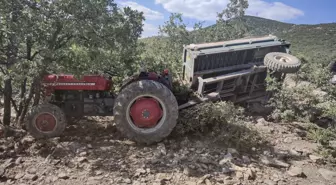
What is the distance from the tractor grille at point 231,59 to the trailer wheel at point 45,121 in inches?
114

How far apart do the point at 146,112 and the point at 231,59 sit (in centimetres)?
273

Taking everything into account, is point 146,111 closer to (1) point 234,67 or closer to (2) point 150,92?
(2) point 150,92

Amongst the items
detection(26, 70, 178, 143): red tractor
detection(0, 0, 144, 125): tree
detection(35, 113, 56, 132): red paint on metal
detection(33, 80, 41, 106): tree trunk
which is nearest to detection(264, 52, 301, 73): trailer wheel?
detection(26, 70, 178, 143): red tractor

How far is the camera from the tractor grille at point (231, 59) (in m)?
6.43

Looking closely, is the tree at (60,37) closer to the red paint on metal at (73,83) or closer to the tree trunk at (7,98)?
the tree trunk at (7,98)

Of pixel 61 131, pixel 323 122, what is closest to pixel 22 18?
pixel 61 131

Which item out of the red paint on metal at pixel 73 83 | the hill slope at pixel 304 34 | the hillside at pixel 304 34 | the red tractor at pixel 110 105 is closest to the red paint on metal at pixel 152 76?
the red tractor at pixel 110 105

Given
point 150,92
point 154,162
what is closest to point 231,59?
point 150,92

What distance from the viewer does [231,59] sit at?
270 inches

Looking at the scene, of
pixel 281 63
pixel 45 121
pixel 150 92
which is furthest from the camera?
pixel 281 63

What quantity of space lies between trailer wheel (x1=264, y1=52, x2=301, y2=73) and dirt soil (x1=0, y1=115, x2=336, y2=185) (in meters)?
1.77

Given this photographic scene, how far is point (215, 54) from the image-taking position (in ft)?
21.4

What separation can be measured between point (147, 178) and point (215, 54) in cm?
338

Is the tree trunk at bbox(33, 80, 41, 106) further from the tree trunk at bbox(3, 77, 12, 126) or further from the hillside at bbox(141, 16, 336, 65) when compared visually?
the hillside at bbox(141, 16, 336, 65)
